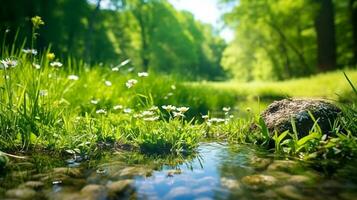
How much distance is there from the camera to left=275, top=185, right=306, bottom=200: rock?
8.55 ft

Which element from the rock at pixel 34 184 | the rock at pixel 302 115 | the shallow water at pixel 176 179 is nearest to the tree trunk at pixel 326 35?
the rock at pixel 302 115

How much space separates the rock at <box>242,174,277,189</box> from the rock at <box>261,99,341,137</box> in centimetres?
123

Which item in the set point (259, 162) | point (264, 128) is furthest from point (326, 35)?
point (259, 162)

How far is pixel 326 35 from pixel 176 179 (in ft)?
64.4

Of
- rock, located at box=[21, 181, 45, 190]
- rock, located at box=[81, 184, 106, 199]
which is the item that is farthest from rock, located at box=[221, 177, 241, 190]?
rock, located at box=[21, 181, 45, 190]

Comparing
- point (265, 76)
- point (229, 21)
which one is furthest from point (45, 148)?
point (265, 76)

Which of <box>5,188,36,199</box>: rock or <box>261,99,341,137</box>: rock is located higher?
<box>261,99,341,137</box>: rock

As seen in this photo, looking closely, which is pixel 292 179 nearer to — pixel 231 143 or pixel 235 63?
pixel 231 143

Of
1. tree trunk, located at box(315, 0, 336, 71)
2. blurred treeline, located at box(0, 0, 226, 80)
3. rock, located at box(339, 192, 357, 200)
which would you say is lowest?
rock, located at box(339, 192, 357, 200)

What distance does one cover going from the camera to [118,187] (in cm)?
285

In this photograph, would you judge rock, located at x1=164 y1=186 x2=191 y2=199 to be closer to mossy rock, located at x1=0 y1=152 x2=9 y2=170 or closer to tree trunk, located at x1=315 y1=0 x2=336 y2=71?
mossy rock, located at x1=0 y1=152 x2=9 y2=170

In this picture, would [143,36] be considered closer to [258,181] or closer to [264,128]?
[264,128]

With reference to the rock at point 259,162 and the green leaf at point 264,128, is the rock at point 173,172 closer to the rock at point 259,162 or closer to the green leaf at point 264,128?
the rock at point 259,162

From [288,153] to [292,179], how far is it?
3.10 feet
